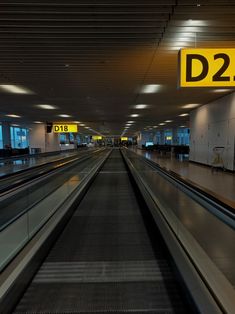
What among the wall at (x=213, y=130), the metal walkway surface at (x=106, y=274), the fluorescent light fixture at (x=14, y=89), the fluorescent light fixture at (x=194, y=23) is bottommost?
the metal walkway surface at (x=106, y=274)

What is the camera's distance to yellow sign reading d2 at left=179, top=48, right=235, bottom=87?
212 inches

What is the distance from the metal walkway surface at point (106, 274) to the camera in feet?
8.80

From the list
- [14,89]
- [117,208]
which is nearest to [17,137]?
[14,89]

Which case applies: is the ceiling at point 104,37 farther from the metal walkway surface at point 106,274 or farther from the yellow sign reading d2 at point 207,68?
the metal walkway surface at point 106,274

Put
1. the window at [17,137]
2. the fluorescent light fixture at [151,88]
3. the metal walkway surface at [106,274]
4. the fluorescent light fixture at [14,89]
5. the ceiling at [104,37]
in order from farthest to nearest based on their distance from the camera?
1. the window at [17,137]
2. the fluorescent light fixture at [151,88]
3. the fluorescent light fixture at [14,89]
4. the ceiling at [104,37]
5. the metal walkway surface at [106,274]

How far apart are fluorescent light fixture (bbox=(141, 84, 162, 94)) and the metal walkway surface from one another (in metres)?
7.63

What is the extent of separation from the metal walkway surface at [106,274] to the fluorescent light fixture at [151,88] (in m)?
7.63

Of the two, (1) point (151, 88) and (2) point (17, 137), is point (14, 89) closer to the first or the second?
(1) point (151, 88)

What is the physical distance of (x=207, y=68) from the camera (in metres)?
5.40

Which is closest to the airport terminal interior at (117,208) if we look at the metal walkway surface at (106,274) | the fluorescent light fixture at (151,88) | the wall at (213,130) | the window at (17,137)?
the metal walkway surface at (106,274)

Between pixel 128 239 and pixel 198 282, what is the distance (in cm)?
213

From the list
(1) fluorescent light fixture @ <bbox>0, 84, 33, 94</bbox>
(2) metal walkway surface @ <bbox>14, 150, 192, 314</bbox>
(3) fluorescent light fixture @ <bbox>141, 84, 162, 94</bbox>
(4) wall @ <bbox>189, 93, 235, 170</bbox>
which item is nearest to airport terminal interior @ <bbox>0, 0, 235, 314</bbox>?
(2) metal walkway surface @ <bbox>14, 150, 192, 314</bbox>

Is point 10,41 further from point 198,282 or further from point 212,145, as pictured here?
point 212,145

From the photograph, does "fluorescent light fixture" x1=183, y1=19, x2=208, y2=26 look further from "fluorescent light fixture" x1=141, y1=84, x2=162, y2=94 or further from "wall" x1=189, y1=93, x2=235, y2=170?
"wall" x1=189, y1=93, x2=235, y2=170
